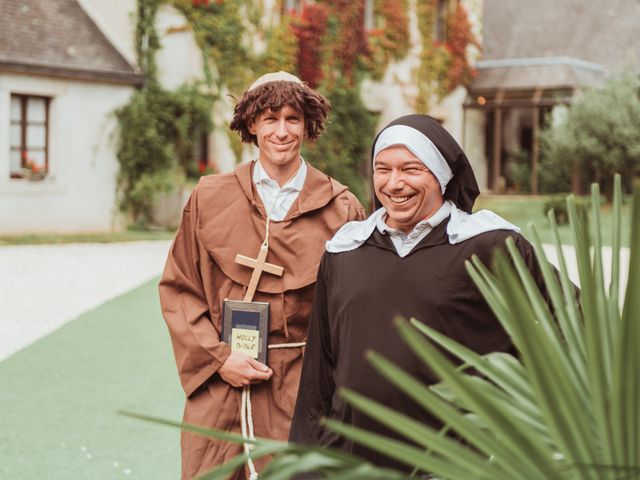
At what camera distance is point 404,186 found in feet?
8.67

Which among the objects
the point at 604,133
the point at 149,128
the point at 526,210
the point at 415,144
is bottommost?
the point at 415,144

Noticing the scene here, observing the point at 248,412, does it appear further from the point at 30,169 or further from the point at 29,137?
the point at 29,137

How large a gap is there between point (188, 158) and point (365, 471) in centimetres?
1883

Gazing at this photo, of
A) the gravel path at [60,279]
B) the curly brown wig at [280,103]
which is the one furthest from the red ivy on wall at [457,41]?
the curly brown wig at [280,103]

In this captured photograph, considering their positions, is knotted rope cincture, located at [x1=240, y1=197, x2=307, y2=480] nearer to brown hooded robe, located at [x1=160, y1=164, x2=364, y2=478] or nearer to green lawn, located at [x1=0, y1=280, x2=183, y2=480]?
brown hooded robe, located at [x1=160, y1=164, x2=364, y2=478]

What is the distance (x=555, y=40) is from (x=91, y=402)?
26.4 metres

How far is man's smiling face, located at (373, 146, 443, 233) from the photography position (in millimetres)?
2637

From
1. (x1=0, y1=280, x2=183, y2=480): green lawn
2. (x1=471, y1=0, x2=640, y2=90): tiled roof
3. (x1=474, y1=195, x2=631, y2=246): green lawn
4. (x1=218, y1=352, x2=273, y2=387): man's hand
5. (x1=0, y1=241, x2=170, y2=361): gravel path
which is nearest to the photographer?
(x1=218, y1=352, x2=273, y2=387): man's hand

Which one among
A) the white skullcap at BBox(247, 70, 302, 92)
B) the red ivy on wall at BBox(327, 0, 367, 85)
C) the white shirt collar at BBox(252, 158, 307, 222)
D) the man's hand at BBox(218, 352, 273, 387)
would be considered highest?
the red ivy on wall at BBox(327, 0, 367, 85)

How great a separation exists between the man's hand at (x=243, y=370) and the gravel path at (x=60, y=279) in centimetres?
525

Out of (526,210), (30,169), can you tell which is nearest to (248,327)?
(30,169)

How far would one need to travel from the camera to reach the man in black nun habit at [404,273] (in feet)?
8.44

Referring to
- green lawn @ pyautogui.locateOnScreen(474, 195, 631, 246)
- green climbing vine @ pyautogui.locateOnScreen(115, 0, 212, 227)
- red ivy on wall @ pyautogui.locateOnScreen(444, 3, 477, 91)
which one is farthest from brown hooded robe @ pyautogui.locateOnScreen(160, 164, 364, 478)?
red ivy on wall @ pyautogui.locateOnScreen(444, 3, 477, 91)

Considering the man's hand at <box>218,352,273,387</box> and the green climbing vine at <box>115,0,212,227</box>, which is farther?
the green climbing vine at <box>115,0,212,227</box>
